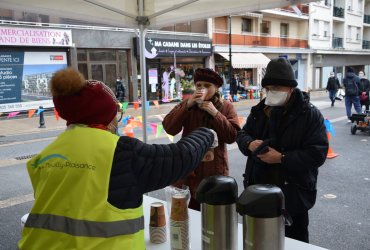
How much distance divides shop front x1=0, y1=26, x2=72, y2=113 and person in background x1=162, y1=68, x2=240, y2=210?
13.9 meters

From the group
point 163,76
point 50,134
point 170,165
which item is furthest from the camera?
point 163,76

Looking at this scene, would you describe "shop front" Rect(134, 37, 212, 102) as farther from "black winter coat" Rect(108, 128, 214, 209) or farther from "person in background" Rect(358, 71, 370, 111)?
"black winter coat" Rect(108, 128, 214, 209)

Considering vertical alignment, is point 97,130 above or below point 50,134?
above

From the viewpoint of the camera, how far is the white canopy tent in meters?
3.64

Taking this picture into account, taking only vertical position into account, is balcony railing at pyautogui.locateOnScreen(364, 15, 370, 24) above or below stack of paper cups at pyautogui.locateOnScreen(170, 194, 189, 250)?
above

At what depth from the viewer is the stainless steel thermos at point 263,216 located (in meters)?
1.50

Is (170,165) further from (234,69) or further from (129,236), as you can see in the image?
(234,69)

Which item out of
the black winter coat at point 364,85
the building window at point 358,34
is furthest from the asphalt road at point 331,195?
the building window at point 358,34

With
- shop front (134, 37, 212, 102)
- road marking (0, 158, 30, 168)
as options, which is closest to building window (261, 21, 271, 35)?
shop front (134, 37, 212, 102)

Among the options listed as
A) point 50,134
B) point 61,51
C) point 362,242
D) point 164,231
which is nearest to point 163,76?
point 61,51

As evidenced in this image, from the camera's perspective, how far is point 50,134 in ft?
41.1

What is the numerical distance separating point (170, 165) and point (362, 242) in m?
3.44

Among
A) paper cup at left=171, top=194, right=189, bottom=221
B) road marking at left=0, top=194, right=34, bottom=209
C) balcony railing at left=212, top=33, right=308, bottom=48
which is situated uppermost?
balcony railing at left=212, top=33, right=308, bottom=48

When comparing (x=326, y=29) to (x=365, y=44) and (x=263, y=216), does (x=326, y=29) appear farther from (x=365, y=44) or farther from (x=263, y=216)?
(x=263, y=216)
